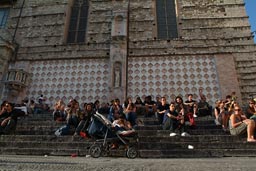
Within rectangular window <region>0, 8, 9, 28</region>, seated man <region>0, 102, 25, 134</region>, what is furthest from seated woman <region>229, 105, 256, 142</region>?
rectangular window <region>0, 8, 9, 28</region>

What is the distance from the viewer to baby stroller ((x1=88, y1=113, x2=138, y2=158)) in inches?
204

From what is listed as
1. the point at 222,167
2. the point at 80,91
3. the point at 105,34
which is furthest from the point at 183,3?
the point at 222,167

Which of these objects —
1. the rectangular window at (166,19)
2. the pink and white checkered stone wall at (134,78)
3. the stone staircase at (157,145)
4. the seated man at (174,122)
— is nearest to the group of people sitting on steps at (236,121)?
the stone staircase at (157,145)

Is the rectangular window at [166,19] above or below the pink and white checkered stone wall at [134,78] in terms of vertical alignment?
above

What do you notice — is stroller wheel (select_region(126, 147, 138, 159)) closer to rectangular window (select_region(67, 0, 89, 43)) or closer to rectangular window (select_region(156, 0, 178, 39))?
rectangular window (select_region(156, 0, 178, 39))

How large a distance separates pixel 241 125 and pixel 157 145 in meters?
2.50

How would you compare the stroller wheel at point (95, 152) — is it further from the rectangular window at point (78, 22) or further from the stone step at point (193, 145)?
the rectangular window at point (78, 22)

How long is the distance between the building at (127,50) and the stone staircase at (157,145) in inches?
219

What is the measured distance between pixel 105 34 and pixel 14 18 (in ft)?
22.2

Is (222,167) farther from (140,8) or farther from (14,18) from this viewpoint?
(14,18)

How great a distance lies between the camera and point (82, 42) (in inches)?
579

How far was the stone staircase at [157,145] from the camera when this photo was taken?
5398 mm

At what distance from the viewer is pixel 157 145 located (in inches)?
231

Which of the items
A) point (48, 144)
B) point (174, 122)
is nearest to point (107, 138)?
point (48, 144)
